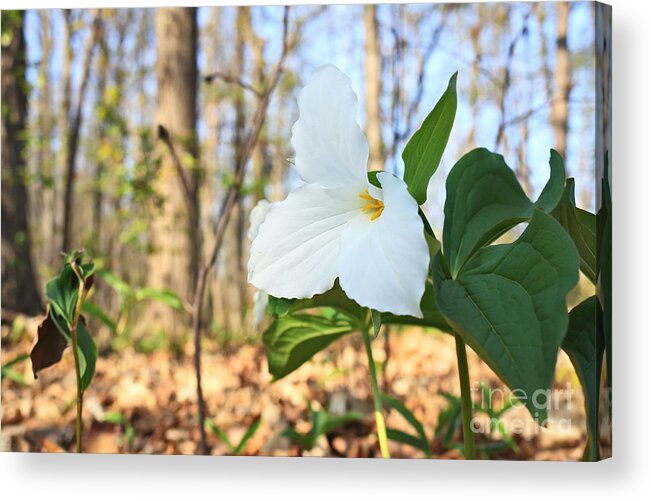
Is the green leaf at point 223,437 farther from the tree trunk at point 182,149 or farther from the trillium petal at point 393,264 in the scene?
the trillium petal at point 393,264

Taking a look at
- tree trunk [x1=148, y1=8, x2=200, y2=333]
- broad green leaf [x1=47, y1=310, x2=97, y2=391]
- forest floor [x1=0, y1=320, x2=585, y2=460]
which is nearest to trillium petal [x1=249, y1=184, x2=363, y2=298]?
broad green leaf [x1=47, y1=310, x2=97, y2=391]

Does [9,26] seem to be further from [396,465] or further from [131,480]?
[396,465]

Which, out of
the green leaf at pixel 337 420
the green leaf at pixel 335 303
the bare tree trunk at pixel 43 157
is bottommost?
the green leaf at pixel 337 420

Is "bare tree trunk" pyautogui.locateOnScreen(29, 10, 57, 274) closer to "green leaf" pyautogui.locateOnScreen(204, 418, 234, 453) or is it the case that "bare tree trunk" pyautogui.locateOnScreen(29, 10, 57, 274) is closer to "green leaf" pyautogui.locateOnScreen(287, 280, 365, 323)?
"green leaf" pyautogui.locateOnScreen(204, 418, 234, 453)

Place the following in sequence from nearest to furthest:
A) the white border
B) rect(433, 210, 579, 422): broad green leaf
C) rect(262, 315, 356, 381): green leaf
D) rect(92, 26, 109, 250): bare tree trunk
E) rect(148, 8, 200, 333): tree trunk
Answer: rect(433, 210, 579, 422): broad green leaf, rect(262, 315, 356, 381): green leaf, the white border, rect(92, 26, 109, 250): bare tree trunk, rect(148, 8, 200, 333): tree trunk

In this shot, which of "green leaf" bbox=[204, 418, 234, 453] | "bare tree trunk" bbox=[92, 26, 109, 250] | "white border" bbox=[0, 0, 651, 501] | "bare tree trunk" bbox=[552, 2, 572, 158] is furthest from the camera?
"bare tree trunk" bbox=[92, 26, 109, 250]

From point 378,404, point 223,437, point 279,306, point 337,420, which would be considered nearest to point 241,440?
point 223,437

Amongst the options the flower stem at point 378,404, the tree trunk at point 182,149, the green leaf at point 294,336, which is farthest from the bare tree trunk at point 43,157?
the flower stem at point 378,404
